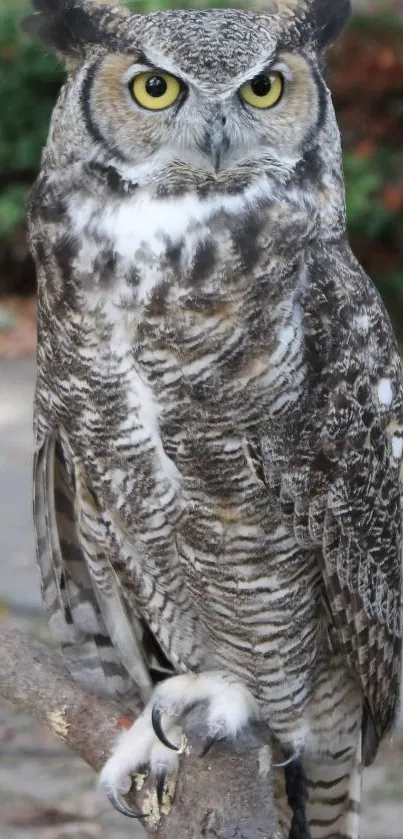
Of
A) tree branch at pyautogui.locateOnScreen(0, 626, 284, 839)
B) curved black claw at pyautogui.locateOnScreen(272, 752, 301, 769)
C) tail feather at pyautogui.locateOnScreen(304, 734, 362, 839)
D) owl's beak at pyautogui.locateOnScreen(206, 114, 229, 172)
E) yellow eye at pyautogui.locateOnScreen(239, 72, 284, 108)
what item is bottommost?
tail feather at pyautogui.locateOnScreen(304, 734, 362, 839)

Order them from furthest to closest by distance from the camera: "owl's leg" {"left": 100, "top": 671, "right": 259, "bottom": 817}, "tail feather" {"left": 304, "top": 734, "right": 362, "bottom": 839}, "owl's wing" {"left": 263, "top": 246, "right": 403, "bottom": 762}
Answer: "tail feather" {"left": 304, "top": 734, "right": 362, "bottom": 839} → "owl's leg" {"left": 100, "top": 671, "right": 259, "bottom": 817} → "owl's wing" {"left": 263, "top": 246, "right": 403, "bottom": 762}

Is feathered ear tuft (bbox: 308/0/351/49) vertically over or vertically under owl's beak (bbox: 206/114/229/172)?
over

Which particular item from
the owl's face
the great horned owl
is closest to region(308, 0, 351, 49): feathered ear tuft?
the great horned owl

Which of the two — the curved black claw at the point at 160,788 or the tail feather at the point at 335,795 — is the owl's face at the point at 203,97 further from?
the tail feather at the point at 335,795

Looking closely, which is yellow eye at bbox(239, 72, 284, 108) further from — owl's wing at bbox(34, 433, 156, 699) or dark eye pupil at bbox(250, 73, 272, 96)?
owl's wing at bbox(34, 433, 156, 699)

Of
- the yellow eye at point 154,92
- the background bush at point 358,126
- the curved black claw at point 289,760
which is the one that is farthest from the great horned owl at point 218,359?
the background bush at point 358,126
